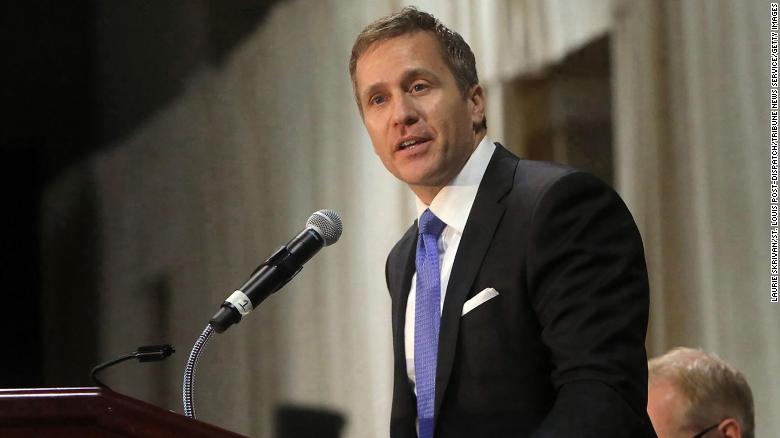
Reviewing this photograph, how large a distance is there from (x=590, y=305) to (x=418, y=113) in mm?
505

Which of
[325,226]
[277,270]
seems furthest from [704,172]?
[277,270]

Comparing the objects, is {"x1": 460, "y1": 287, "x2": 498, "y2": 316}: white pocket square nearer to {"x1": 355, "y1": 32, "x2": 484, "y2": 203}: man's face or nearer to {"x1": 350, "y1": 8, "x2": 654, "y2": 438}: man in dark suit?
{"x1": 350, "y1": 8, "x2": 654, "y2": 438}: man in dark suit

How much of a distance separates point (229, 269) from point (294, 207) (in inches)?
10.2

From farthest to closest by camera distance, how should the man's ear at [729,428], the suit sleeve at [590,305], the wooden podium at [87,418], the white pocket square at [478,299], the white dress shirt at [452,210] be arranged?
1. the man's ear at [729,428]
2. the white dress shirt at [452,210]
3. the white pocket square at [478,299]
4. the suit sleeve at [590,305]
5. the wooden podium at [87,418]

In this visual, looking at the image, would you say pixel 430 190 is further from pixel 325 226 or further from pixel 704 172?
pixel 704 172

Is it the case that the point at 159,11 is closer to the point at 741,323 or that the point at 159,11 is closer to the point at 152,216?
the point at 152,216

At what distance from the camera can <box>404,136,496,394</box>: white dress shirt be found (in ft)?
5.24

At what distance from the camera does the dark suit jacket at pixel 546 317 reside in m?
1.32

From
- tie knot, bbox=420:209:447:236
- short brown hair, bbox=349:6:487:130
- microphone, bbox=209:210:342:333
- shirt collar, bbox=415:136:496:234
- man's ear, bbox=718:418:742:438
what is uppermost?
short brown hair, bbox=349:6:487:130

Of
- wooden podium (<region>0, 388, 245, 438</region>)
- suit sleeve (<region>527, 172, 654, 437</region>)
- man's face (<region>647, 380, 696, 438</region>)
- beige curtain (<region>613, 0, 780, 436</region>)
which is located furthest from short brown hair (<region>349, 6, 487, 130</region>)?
beige curtain (<region>613, 0, 780, 436</region>)

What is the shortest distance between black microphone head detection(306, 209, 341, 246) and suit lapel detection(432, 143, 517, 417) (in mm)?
196

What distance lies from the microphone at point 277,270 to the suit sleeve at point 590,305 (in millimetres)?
317

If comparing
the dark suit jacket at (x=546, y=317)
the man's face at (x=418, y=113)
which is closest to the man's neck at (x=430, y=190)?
the man's face at (x=418, y=113)

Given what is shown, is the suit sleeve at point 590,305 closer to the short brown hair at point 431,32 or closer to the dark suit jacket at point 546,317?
the dark suit jacket at point 546,317
